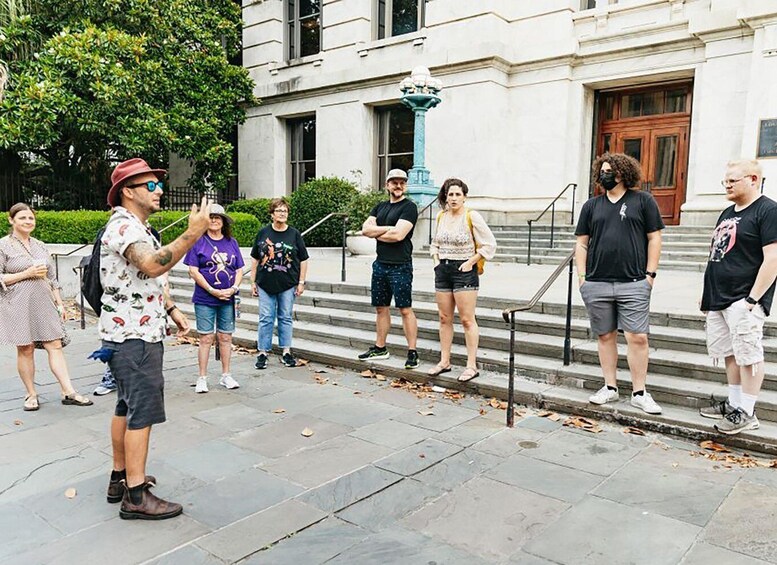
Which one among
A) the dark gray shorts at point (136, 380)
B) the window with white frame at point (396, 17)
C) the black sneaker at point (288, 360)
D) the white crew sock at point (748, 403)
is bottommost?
the black sneaker at point (288, 360)

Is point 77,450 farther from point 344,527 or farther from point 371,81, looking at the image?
point 371,81

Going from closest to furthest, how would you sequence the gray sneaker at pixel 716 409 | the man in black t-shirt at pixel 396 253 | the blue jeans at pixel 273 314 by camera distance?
the gray sneaker at pixel 716 409 < the man in black t-shirt at pixel 396 253 < the blue jeans at pixel 273 314

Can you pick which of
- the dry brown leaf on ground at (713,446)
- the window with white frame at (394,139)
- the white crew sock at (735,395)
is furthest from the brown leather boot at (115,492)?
the window with white frame at (394,139)

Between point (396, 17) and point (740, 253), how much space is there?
15.2 metres

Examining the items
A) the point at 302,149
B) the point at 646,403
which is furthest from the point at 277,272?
the point at 302,149

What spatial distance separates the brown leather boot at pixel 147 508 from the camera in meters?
3.31

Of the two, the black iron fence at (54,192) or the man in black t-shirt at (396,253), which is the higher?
the black iron fence at (54,192)

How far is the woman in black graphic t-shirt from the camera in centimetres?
662

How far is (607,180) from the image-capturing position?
488 cm

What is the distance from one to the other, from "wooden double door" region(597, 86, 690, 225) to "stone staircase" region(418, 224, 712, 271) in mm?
1829

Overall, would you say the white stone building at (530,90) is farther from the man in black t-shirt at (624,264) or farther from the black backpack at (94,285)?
the black backpack at (94,285)

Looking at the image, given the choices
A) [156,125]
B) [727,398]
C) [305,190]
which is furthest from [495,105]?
[727,398]

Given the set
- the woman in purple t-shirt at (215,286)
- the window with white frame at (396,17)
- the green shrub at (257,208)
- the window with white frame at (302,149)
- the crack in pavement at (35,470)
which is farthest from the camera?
the window with white frame at (302,149)

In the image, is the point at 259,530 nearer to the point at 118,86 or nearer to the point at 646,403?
the point at 646,403
